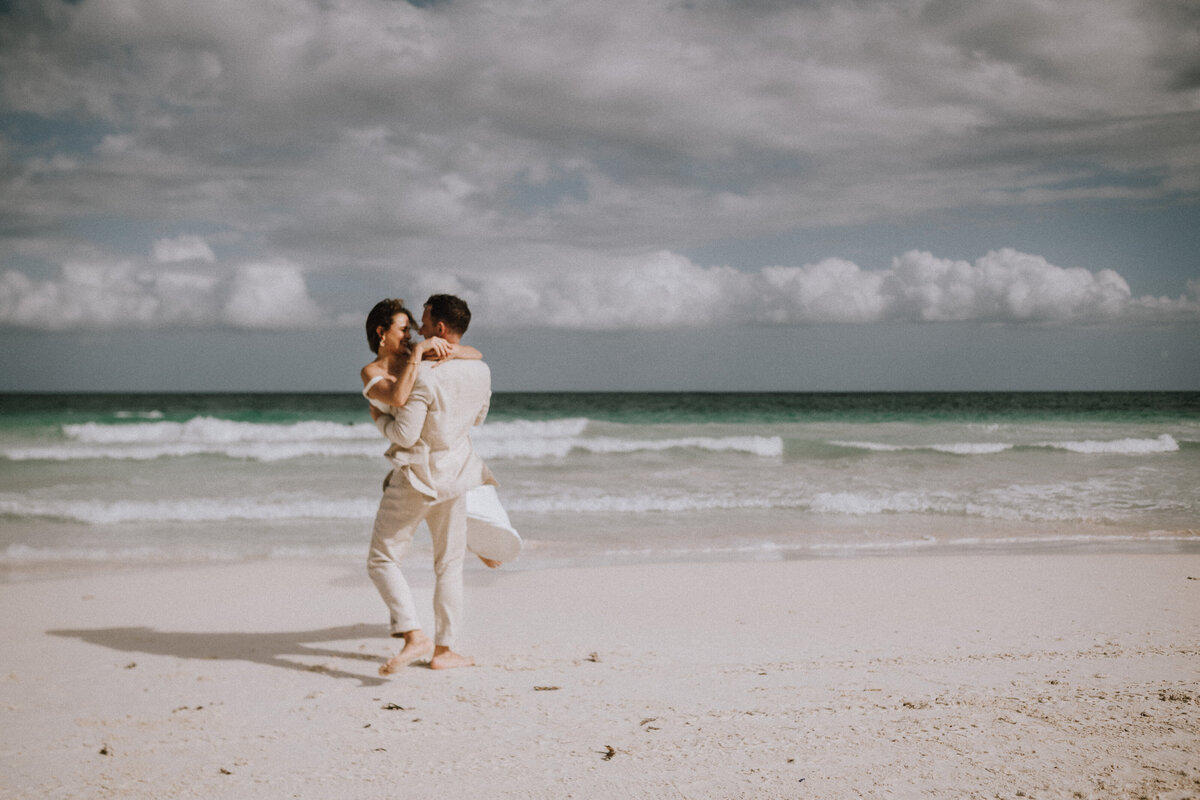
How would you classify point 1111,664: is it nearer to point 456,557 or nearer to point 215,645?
point 456,557

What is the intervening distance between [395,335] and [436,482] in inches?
32.7

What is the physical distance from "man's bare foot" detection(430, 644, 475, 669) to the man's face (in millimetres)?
1765

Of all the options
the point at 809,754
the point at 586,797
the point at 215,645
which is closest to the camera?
the point at 586,797

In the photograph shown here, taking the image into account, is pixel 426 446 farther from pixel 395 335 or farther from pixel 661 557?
pixel 661 557

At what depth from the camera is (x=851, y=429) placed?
86.8 ft

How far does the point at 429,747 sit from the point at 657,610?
8.42 ft

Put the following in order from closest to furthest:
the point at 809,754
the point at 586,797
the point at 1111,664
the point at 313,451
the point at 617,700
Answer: the point at 586,797 → the point at 809,754 → the point at 617,700 → the point at 1111,664 → the point at 313,451

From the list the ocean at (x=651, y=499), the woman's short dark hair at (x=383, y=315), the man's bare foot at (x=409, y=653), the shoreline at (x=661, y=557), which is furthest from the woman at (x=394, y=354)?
the ocean at (x=651, y=499)

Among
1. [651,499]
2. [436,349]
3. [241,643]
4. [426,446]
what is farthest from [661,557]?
[436,349]

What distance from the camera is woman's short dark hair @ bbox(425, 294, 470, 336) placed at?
13.6 feet

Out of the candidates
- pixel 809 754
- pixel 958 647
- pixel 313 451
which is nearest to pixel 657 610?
pixel 958 647

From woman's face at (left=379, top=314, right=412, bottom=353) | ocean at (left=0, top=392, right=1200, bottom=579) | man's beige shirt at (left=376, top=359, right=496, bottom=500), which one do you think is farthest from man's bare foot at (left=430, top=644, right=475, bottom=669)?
ocean at (left=0, top=392, right=1200, bottom=579)

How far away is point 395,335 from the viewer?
4.10 m

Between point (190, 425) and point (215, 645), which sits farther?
point (190, 425)
